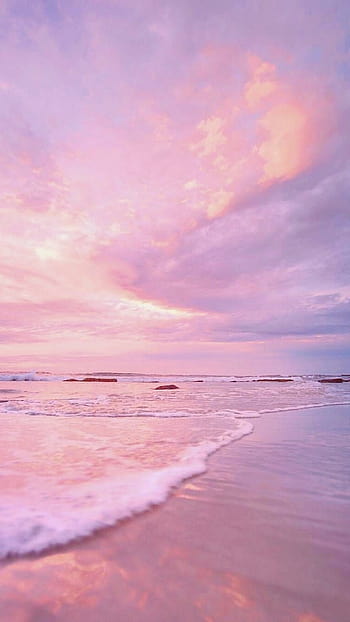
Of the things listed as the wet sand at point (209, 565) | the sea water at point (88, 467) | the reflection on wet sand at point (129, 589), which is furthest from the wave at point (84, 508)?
the reflection on wet sand at point (129, 589)

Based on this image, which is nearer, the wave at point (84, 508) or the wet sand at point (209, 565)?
the wet sand at point (209, 565)

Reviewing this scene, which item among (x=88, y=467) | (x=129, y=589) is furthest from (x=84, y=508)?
(x=88, y=467)

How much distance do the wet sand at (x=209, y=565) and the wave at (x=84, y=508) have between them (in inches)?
5.3

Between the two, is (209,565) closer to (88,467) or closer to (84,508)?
(84,508)

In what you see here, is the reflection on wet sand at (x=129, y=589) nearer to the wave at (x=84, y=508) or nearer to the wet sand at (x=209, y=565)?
the wet sand at (x=209, y=565)

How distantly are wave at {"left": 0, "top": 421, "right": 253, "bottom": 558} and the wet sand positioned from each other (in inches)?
5.3

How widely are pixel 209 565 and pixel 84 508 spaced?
1357 mm

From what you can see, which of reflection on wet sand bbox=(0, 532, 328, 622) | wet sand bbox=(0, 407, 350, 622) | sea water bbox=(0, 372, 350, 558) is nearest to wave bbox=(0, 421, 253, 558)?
sea water bbox=(0, 372, 350, 558)

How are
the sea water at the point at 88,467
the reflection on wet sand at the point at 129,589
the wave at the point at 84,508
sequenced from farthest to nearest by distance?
the sea water at the point at 88,467 → the wave at the point at 84,508 → the reflection on wet sand at the point at 129,589

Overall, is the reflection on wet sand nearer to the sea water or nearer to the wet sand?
the wet sand

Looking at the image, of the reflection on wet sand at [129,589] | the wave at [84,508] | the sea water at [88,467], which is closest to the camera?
the reflection on wet sand at [129,589]

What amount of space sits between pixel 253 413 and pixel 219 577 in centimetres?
805

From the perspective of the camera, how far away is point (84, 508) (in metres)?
3.07

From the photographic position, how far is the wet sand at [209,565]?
1757 mm
